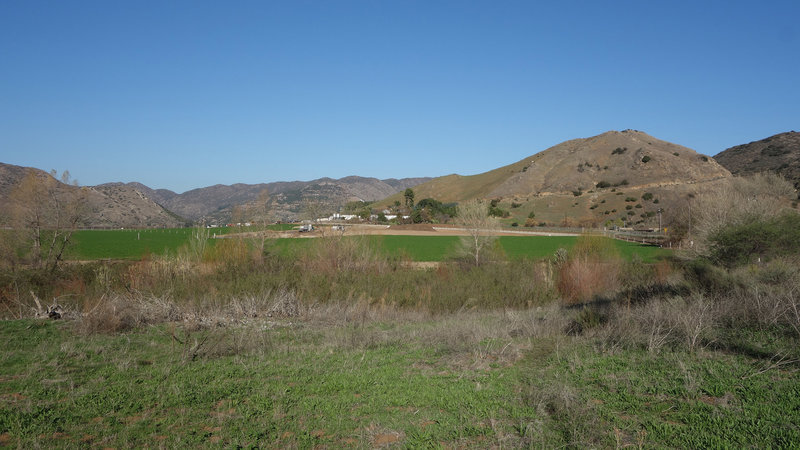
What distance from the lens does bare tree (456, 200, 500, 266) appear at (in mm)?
30156

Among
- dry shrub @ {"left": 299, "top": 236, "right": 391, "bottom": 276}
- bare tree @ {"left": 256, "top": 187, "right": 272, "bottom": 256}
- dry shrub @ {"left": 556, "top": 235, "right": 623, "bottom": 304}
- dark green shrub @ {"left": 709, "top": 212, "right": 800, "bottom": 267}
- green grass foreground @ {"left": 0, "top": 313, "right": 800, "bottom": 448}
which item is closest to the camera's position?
green grass foreground @ {"left": 0, "top": 313, "right": 800, "bottom": 448}

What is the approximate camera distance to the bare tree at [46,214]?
23078 mm

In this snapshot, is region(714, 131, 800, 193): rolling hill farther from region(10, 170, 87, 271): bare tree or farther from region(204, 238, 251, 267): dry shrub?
region(10, 170, 87, 271): bare tree

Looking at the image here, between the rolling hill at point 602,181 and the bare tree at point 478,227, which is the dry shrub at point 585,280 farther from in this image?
the rolling hill at point 602,181

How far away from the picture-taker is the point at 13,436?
5.60 metres

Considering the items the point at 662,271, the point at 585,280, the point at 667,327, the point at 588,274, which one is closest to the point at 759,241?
the point at 662,271

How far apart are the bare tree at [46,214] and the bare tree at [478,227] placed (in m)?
21.5

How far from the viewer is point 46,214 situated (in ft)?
77.2

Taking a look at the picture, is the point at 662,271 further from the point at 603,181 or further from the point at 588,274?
the point at 603,181

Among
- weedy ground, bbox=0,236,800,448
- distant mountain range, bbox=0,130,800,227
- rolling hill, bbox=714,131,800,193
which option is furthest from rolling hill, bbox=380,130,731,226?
weedy ground, bbox=0,236,800,448

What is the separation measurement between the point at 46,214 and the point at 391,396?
24.1 m

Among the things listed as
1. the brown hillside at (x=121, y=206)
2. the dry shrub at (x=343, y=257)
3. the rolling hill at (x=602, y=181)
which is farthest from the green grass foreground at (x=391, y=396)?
the brown hillside at (x=121, y=206)

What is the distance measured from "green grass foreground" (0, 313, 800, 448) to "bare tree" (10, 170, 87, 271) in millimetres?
16401

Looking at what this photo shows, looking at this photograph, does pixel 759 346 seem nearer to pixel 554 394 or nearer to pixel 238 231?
pixel 554 394
